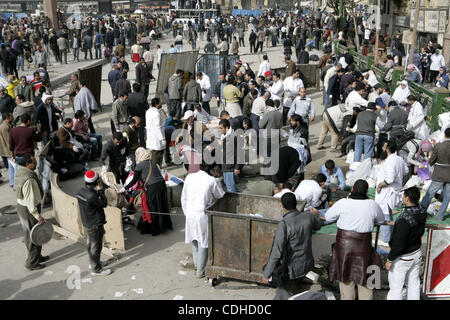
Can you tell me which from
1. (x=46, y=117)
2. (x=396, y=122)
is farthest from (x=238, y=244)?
(x=46, y=117)

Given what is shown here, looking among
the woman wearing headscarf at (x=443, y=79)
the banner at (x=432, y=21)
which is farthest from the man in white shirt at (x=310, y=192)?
the banner at (x=432, y=21)

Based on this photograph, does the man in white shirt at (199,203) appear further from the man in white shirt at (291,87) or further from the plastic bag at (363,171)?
the man in white shirt at (291,87)

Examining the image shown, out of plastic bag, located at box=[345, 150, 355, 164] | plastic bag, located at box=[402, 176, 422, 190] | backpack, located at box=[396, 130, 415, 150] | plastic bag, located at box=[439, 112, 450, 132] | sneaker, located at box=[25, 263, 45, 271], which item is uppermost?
plastic bag, located at box=[439, 112, 450, 132]

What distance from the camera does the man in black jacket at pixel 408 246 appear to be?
17.9ft

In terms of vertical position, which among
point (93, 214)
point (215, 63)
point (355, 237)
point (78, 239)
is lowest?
point (78, 239)

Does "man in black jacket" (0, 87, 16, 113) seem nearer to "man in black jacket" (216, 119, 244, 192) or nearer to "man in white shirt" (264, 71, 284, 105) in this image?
"man in black jacket" (216, 119, 244, 192)

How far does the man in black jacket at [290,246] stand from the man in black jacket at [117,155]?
453cm

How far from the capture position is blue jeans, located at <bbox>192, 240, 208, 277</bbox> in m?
6.80

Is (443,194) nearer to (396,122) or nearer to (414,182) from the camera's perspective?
(414,182)

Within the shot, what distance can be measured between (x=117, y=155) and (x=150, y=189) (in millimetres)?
1717

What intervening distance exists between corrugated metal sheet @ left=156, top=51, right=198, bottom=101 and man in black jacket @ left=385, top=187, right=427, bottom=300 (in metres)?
11.6

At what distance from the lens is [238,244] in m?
6.44

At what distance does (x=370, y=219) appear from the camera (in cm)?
553

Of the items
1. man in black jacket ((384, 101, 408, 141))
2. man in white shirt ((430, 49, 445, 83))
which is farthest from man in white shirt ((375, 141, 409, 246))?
man in white shirt ((430, 49, 445, 83))
